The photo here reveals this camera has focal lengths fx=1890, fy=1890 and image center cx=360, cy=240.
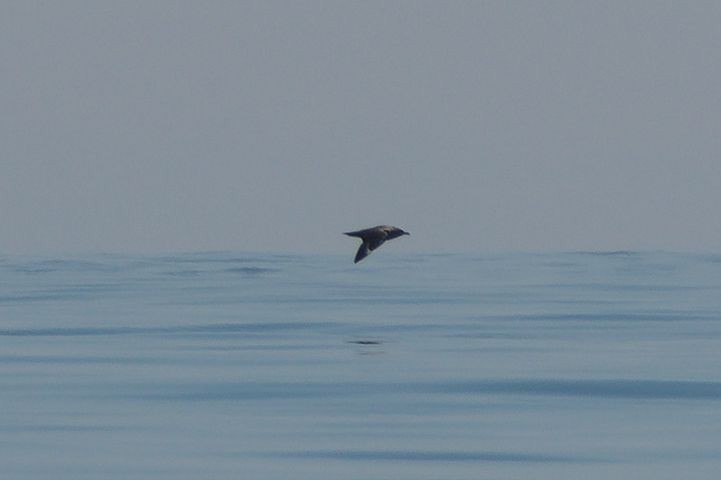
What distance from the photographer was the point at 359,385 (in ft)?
54.5

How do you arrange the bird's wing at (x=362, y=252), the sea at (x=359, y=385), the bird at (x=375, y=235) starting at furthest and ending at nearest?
1. the bird at (x=375, y=235)
2. the bird's wing at (x=362, y=252)
3. the sea at (x=359, y=385)

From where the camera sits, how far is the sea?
1277 centimetres

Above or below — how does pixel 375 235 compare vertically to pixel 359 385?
above

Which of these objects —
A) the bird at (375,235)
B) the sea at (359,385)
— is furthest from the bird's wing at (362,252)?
the sea at (359,385)

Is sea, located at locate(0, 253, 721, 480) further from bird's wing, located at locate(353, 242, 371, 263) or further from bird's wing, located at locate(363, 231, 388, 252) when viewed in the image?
bird's wing, located at locate(363, 231, 388, 252)

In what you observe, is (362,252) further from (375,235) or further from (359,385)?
(359,385)

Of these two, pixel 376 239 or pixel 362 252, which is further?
pixel 376 239

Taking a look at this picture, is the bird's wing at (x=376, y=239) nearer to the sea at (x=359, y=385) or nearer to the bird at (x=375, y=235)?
the bird at (x=375, y=235)

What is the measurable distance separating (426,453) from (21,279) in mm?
26700

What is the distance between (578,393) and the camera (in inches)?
643

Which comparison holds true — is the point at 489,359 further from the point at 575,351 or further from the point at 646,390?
the point at 646,390

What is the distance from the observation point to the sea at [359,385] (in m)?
12.8

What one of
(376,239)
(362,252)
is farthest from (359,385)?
(376,239)

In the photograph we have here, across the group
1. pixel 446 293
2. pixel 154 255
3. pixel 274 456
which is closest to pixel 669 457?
pixel 274 456
